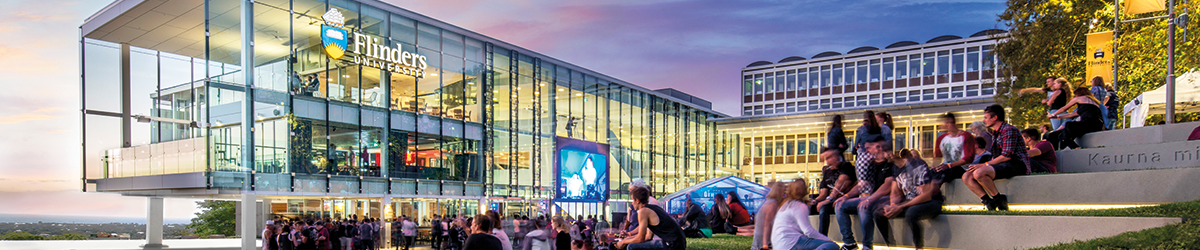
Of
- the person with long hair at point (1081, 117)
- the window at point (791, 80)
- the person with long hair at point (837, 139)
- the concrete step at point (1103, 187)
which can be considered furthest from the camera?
the window at point (791, 80)

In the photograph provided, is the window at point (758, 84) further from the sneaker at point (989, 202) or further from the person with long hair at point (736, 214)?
the sneaker at point (989, 202)

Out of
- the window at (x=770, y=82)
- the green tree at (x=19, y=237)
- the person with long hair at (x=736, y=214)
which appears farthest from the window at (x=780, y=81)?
the person with long hair at (x=736, y=214)

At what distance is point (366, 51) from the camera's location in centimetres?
2542

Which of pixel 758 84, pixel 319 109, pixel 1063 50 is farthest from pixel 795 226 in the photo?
pixel 758 84

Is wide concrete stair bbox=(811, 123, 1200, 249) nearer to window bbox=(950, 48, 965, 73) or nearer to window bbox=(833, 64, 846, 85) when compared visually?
window bbox=(950, 48, 965, 73)

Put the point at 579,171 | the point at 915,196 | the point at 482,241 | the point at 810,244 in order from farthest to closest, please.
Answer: the point at 579,171
the point at 915,196
the point at 482,241
the point at 810,244

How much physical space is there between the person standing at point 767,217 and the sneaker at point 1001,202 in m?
2.29

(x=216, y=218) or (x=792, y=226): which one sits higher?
(x=792, y=226)

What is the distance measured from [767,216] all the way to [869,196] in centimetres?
131

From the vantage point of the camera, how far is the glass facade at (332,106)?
22.6 m

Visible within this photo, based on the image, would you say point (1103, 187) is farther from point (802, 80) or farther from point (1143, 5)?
point (802, 80)

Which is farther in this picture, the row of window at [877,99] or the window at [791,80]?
the window at [791,80]

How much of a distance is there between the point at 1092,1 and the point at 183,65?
3042 cm

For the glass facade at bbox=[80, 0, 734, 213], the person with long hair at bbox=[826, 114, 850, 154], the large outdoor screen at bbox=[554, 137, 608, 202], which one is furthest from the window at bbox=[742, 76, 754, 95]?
the person with long hair at bbox=[826, 114, 850, 154]
